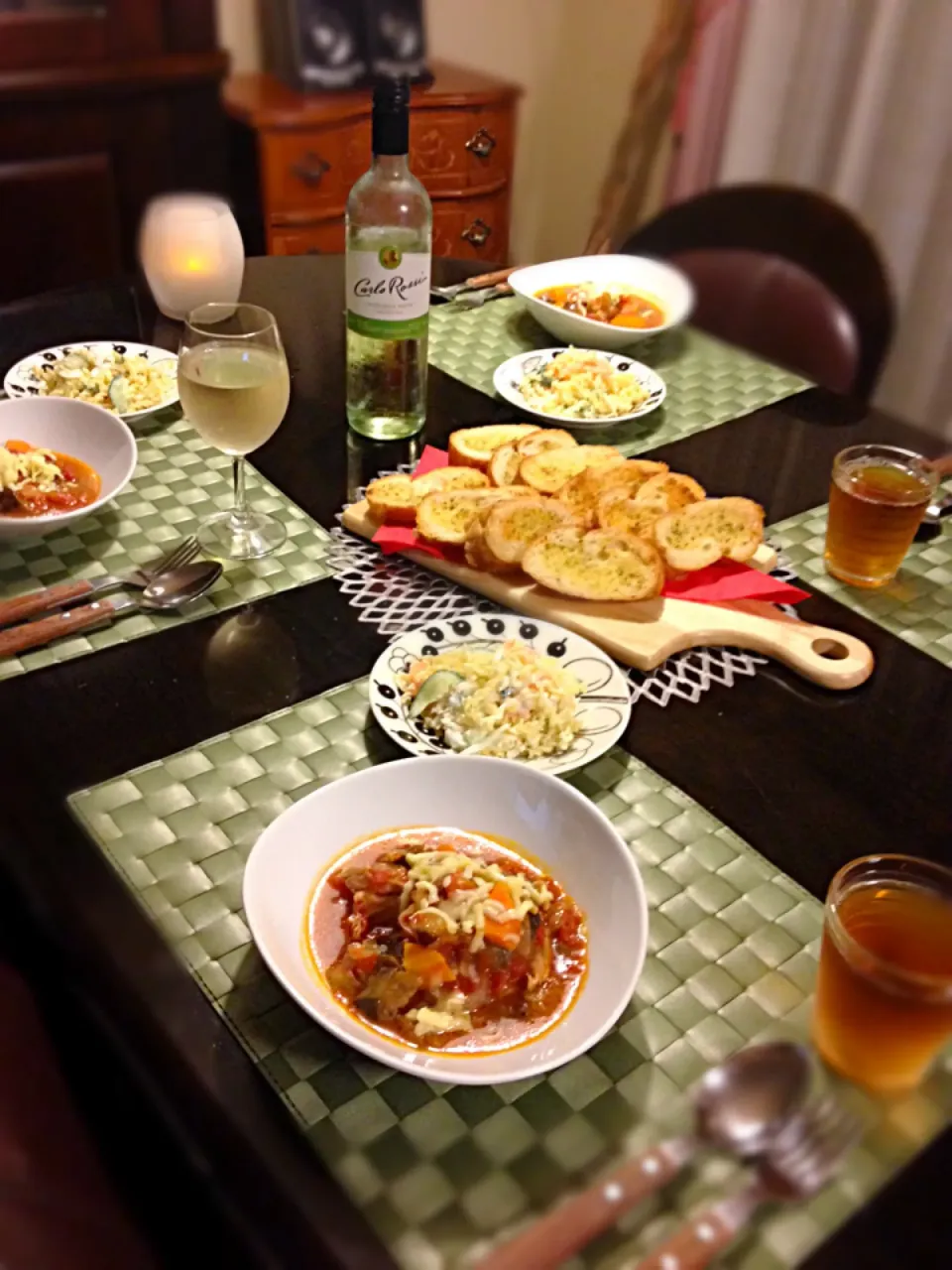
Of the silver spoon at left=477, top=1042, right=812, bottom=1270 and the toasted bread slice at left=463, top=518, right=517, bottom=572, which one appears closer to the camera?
the silver spoon at left=477, top=1042, right=812, bottom=1270

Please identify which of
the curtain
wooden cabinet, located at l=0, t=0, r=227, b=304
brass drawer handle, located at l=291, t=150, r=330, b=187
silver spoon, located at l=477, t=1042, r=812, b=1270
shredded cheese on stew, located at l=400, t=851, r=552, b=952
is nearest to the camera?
silver spoon, located at l=477, t=1042, r=812, b=1270

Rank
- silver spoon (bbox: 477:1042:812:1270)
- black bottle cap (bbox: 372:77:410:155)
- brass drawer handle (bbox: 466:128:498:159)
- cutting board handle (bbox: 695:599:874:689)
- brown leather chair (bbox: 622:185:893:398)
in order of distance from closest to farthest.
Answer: silver spoon (bbox: 477:1042:812:1270) < cutting board handle (bbox: 695:599:874:689) < black bottle cap (bbox: 372:77:410:155) < brown leather chair (bbox: 622:185:893:398) < brass drawer handle (bbox: 466:128:498:159)

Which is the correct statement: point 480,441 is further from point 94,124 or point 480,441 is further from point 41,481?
point 94,124

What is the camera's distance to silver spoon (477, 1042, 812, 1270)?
486 millimetres

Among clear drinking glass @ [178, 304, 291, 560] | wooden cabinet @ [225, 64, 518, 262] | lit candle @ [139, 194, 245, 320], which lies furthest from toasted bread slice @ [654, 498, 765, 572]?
wooden cabinet @ [225, 64, 518, 262]

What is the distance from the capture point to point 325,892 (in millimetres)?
651

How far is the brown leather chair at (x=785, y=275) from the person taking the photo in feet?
5.27

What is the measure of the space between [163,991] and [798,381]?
42.9 inches

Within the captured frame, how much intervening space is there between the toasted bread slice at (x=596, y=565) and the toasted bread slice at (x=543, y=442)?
17 cm

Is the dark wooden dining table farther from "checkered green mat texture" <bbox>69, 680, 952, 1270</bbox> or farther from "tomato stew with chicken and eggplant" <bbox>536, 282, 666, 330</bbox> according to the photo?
"tomato stew with chicken and eggplant" <bbox>536, 282, 666, 330</bbox>

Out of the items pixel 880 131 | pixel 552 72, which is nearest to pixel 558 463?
pixel 880 131

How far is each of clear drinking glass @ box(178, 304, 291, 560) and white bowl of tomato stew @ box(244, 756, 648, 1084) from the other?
0.38m

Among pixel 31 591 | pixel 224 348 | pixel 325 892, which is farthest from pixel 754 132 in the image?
pixel 325 892

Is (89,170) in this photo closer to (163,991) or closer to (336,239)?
(336,239)
